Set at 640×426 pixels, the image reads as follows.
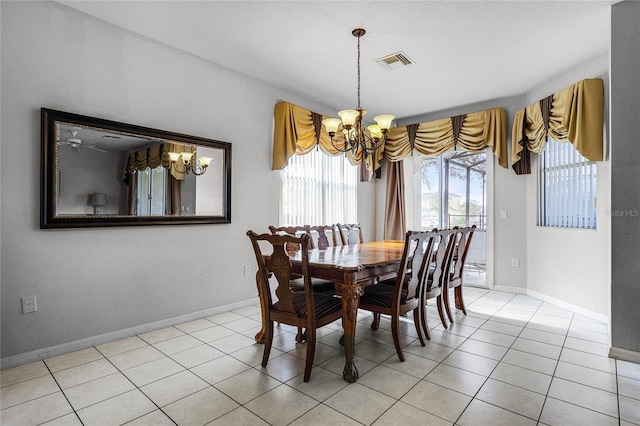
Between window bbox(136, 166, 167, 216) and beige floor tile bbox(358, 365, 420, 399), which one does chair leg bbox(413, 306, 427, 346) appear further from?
window bbox(136, 166, 167, 216)

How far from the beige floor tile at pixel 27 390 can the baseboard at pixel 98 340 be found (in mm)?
317

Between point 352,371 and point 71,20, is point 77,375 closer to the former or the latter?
point 352,371

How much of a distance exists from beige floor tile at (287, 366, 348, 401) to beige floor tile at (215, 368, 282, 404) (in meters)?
0.13

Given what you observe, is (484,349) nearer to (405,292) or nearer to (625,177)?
(405,292)

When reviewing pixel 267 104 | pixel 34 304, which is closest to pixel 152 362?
pixel 34 304

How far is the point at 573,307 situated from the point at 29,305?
5054mm

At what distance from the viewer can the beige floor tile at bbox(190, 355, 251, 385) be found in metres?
2.17

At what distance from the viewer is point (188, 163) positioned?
10.9 feet

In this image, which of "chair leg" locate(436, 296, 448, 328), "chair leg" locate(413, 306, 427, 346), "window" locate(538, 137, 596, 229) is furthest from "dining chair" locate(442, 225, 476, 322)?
"window" locate(538, 137, 596, 229)

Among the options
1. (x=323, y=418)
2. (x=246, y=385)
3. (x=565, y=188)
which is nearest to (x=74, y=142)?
(x=246, y=385)

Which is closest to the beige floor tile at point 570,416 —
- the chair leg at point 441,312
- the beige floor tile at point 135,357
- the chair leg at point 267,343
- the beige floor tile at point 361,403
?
the beige floor tile at point 361,403

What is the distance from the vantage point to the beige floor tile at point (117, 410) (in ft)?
5.65

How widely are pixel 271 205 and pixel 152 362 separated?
214cm

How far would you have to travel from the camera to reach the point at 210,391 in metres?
2.00
